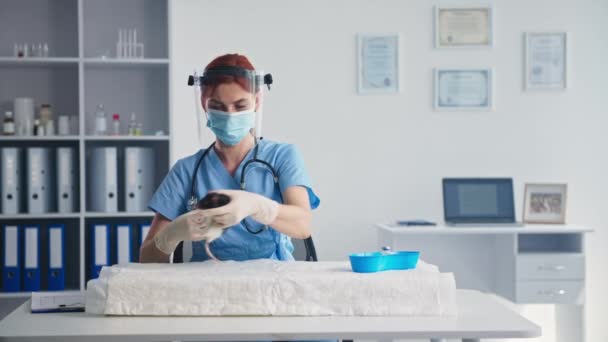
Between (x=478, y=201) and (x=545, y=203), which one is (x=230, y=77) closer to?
(x=478, y=201)

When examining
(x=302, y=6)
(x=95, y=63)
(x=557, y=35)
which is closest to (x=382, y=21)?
(x=302, y=6)

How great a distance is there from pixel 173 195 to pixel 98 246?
1.48 metres

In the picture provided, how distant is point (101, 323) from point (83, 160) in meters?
2.01

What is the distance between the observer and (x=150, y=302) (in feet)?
5.93

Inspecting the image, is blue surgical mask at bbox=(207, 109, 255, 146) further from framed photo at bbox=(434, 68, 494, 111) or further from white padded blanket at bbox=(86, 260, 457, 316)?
framed photo at bbox=(434, 68, 494, 111)

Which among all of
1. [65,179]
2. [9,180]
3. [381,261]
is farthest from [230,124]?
[9,180]

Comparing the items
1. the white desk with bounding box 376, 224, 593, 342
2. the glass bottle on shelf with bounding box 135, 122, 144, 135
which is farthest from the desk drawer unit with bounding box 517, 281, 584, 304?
the glass bottle on shelf with bounding box 135, 122, 144, 135

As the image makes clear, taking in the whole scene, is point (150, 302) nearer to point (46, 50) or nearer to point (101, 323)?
point (101, 323)

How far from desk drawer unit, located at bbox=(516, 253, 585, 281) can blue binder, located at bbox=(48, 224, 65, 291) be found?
202cm

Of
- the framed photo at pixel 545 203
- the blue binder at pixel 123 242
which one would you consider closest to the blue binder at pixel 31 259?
the blue binder at pixel 123 242

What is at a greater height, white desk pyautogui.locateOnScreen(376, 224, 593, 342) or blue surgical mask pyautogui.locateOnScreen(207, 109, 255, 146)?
blue surgical mask pyautogui.locateOnScreen(207, 109, 255, 146)

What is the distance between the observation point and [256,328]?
1675mm

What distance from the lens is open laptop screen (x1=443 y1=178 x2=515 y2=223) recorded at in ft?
12.6

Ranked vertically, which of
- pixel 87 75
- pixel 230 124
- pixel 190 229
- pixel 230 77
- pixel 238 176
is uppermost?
pixel 87 75
